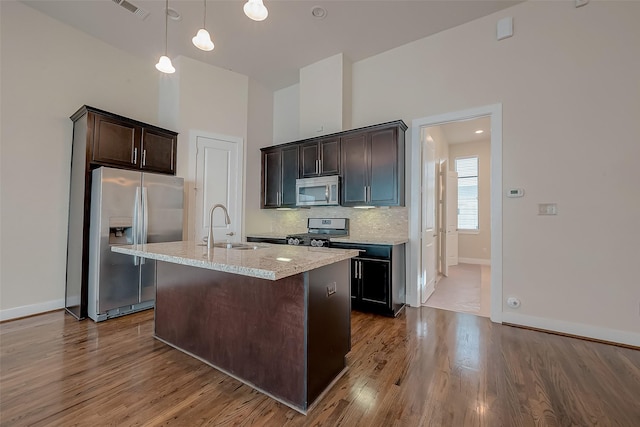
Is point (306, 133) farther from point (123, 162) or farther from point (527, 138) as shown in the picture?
point (527, 138)

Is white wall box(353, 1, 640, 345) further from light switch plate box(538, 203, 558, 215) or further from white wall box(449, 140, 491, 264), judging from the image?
white wall box(449, 140, 491, 264)

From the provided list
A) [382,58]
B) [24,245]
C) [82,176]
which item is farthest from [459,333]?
[24,245]

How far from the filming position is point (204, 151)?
13.6 feet

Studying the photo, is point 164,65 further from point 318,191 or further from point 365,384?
point 365,384

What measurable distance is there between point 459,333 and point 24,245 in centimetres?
486

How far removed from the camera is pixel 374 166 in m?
3.48

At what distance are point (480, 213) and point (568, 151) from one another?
14.6 feet

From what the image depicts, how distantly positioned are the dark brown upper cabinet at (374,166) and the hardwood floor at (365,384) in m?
1.66

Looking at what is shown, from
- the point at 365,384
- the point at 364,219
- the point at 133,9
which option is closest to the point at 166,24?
the point at 133,9

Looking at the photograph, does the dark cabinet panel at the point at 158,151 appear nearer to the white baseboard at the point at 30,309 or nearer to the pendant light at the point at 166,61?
the pendant light at the point at 166,61

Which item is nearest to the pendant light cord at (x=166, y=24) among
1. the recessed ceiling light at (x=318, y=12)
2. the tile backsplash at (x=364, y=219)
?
the recessed ceiling light at (x=318, y=12)

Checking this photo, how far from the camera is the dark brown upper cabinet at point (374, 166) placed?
3348 millimetres

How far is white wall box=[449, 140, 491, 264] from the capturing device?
6660mm

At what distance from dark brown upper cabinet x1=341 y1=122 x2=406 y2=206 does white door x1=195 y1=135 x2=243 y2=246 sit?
1.90 m
